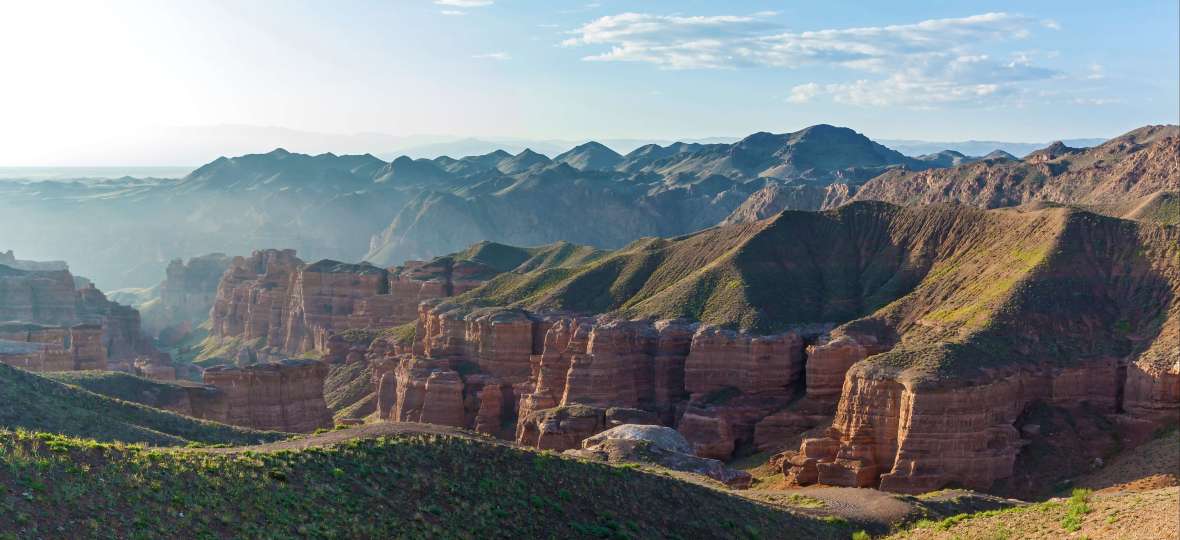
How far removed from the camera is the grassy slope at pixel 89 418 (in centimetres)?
4246

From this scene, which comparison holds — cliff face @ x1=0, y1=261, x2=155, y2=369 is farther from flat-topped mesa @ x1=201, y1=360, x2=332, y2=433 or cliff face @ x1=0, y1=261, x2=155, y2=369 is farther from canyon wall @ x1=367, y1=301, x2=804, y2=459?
canyon wall @ x1=367, y1=301, x2=804, y2=459

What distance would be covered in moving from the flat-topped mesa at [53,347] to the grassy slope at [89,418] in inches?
1270

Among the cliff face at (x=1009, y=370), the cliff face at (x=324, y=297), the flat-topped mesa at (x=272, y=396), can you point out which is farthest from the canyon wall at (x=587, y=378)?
the cliff face at (x=324, y=297)

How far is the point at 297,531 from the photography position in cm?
2742

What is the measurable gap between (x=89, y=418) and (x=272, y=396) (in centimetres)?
2863

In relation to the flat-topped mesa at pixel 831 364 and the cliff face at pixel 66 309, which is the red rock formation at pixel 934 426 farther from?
the cliff face at pixel 66 309

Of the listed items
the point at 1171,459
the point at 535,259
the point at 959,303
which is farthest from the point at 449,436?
the point at 535,259

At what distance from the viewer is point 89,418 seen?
45.0 metres

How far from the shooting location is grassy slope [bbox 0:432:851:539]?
25.2 meters

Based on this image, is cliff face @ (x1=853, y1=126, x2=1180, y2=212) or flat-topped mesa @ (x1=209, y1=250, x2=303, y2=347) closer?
cliff face @ (x1=853, y1=126, x2=1180, y2=212)

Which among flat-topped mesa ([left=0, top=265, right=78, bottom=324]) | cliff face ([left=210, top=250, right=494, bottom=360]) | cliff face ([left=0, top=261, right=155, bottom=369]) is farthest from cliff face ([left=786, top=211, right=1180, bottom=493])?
flat-topped mesa ([left=0, top=265, right=78, bottom=324])

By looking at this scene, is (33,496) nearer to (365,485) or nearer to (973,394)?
(365,485)

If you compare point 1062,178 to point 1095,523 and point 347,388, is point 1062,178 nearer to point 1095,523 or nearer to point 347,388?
point 347,388

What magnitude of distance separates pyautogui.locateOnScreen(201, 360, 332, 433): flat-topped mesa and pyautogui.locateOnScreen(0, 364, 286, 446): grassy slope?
1753 centimetres
